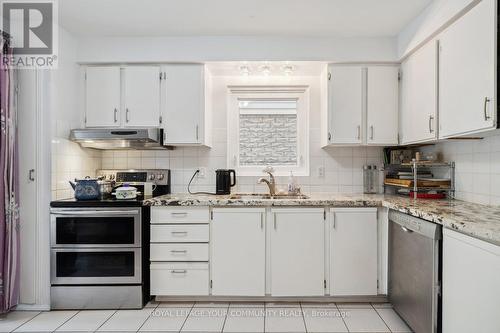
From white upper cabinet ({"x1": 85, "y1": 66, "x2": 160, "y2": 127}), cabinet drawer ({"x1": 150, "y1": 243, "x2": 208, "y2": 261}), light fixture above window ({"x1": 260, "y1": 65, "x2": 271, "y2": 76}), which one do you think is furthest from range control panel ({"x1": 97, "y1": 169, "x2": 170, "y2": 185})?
light fixture above window ({"x1": 260, "y1": 65, "x2": 271, "y2": 76})

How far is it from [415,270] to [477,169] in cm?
95

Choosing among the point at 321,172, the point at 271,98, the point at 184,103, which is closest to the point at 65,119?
the point at 184,103

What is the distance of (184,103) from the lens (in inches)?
110

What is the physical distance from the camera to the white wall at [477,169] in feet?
6.72

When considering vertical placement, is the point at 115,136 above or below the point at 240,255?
above

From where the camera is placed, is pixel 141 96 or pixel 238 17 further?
pixel 141 96

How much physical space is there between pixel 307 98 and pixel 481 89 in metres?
1.65

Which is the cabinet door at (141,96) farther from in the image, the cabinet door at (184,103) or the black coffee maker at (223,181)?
the black coffee maker at (223,181)

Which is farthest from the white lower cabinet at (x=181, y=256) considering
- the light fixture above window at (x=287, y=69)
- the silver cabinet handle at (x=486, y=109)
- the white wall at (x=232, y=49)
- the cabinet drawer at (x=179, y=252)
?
the silver cabinet handle at (x=486, y=109)

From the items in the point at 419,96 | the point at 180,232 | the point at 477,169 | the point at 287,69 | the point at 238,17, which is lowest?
the point at 180,232

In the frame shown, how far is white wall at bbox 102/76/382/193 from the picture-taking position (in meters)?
3.13

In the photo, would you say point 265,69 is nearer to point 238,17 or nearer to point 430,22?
point 238,17

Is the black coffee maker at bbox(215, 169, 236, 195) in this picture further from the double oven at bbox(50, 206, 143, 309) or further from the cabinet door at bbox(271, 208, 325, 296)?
the double oven at bbox(50, 206, 143, 309)

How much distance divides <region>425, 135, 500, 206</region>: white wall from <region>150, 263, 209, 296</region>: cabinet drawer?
84.6 inches
